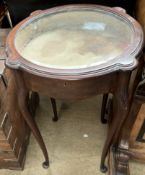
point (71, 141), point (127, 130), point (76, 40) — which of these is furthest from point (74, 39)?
point (71, 141)

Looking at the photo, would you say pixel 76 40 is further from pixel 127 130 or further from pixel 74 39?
pixel 127 130

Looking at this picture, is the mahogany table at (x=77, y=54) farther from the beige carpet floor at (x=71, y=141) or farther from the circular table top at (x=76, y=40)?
the beige carpet floor at (x=71, y=141)

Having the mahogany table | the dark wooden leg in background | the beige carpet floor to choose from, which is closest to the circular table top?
the mahogany table

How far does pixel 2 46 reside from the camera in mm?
1104

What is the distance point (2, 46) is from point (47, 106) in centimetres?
54

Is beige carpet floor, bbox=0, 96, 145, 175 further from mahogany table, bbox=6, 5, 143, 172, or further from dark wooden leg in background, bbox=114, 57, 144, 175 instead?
mahogany table, bbox=6, 5, 143, 172

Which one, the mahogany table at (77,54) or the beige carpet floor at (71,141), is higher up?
the mahogany table at (77,54)

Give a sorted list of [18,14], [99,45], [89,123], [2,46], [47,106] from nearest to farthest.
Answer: [99,45] < [2,46] < [18,14] < [89,123] < [47,106]

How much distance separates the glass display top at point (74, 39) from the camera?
759 millimetres

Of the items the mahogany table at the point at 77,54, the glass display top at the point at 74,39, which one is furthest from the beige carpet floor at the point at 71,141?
the glass display top at the point at 74,39

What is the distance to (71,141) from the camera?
1.31 meters

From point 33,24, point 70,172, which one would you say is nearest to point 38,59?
point 33,24

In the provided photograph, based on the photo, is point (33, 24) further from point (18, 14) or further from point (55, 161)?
point (55, 161)

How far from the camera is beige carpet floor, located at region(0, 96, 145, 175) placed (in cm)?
119
